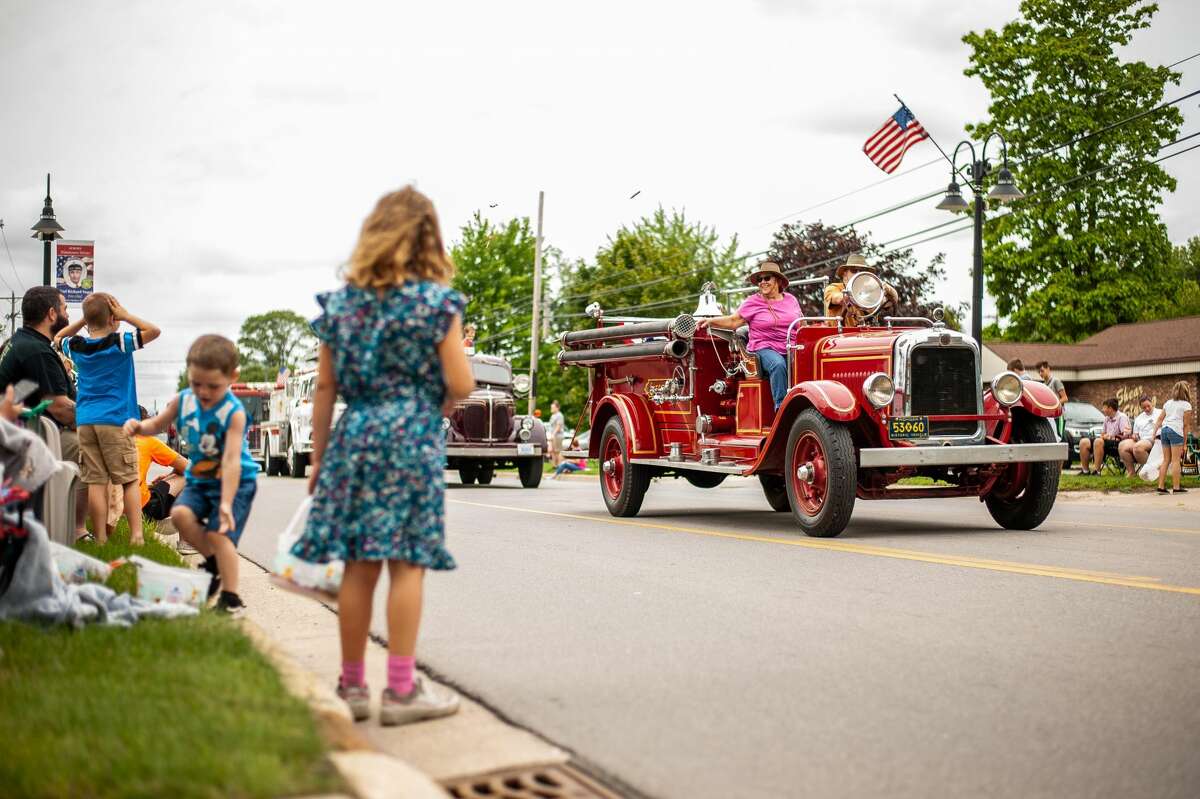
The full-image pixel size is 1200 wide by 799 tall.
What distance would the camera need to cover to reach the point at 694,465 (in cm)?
1246

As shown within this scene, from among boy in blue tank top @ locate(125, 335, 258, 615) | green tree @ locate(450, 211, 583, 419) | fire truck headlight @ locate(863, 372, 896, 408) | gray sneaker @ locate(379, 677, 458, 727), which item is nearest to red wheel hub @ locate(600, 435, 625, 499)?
fire truck headlight @ locate(863, 372, 896, 408)

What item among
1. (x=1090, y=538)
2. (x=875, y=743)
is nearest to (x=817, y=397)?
(x=1090, y=538)

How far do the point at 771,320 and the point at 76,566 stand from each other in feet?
23.8

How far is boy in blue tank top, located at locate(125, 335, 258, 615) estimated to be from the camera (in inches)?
236

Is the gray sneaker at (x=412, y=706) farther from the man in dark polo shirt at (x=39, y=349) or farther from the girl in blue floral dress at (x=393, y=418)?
the man in dark polo shirt at (x=39, y=349)

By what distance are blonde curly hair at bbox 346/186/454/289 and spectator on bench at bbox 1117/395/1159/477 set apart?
60.5 feet

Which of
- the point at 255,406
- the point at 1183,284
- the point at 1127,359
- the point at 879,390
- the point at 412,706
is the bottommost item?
the point at 412,706

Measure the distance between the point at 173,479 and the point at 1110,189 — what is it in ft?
133

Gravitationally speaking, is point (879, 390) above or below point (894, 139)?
below

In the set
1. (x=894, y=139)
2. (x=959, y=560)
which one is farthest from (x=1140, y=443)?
(x=959, y=560)

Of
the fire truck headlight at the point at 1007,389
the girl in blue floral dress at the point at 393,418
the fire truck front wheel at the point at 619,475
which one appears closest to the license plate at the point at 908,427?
the fire truck headlight at the point at 1007,389

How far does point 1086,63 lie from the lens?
4488cm

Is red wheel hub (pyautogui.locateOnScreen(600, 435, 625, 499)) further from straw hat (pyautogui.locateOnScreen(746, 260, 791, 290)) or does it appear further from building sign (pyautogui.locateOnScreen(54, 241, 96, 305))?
building sign (pyautogui.locateOnScreen(54, 241, 96, 305))

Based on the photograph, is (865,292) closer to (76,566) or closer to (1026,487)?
(1026,487)
